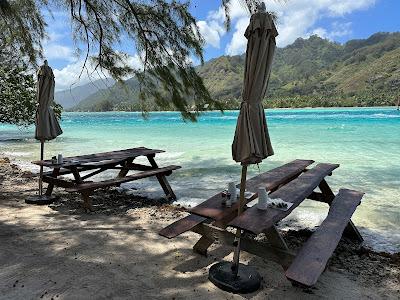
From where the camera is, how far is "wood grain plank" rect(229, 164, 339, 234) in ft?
8.90

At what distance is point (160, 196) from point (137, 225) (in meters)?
1.97

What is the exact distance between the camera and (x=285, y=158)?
11398 mm

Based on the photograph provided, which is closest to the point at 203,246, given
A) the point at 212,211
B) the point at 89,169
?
the point at 212,211

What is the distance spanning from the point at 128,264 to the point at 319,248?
5.85ft

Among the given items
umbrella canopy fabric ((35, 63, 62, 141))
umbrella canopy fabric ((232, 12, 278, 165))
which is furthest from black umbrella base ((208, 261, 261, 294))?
umbrella canopy fabric ((35, 63, 62, 141))

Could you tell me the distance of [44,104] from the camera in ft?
18.0

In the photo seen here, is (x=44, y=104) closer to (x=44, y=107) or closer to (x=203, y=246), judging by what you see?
(x=44, y=107)

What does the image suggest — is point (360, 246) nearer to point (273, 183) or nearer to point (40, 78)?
point (273, 183)

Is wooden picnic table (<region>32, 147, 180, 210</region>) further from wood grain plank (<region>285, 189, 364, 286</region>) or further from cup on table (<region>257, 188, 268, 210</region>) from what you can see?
wood grain plank (<region>285, 189, 364, 286</region>)

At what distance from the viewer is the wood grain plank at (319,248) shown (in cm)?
Result: 236

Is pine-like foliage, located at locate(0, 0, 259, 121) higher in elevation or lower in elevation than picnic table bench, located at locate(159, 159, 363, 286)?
higher

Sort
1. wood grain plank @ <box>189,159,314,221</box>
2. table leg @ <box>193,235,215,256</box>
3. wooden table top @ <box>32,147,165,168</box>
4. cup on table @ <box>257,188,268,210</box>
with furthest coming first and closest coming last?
wooden table top @ <box>32,147,165,168</box>
table leg @ <box>193,235,215,256</box>
wood grain plank @ <box>189,159,314,221</box>
cup on table @ <box>257,188,268,210</box>

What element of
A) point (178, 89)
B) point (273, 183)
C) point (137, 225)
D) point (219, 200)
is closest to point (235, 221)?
point (219, 200)

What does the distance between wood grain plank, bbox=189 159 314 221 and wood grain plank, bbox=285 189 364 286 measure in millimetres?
720
